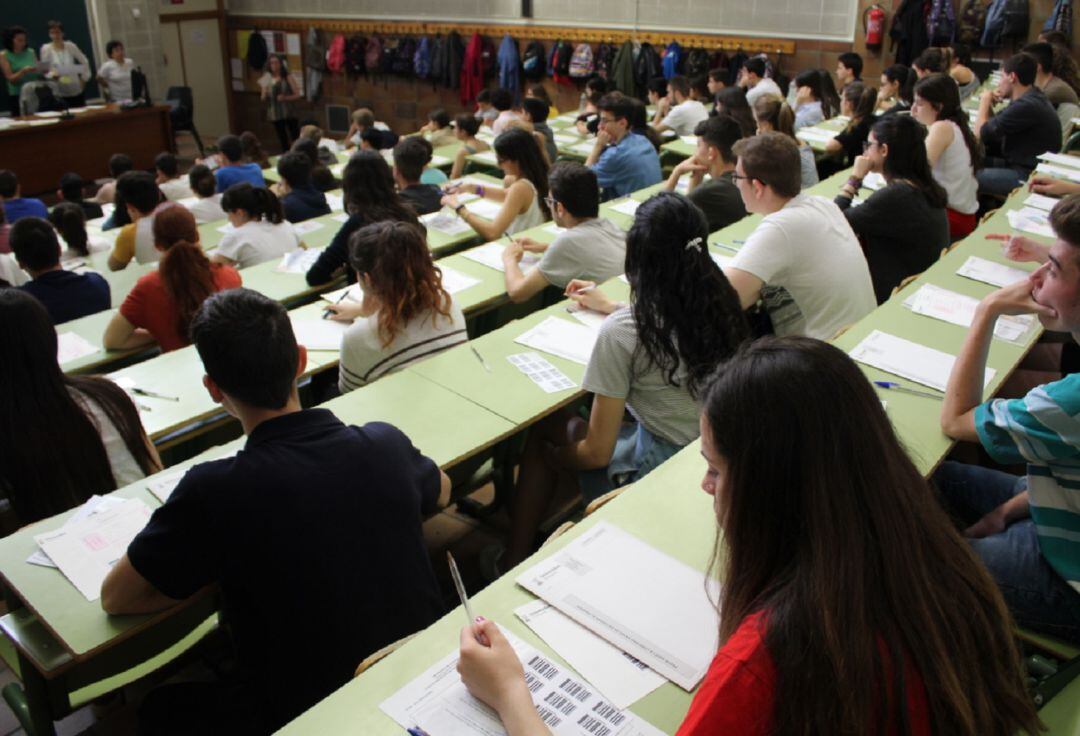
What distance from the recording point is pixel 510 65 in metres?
11.0

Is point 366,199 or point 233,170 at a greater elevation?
point 366,199

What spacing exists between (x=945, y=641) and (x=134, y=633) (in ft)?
5.13

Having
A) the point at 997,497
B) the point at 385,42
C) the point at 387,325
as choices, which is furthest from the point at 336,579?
the point at 385,42

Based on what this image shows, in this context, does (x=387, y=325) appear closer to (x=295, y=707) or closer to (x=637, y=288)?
(x=637, y=288)

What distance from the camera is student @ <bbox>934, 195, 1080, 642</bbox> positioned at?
1.75 m

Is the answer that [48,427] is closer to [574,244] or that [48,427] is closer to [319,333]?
[319,333]

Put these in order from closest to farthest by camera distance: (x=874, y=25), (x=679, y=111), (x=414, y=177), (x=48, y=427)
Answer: (x=48, y=427)
(x=414, y=177)
(x=679, y=111)
(x=874, y=25)

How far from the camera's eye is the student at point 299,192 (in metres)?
5.43

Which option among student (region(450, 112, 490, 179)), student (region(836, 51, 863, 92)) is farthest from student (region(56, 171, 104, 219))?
student (region(836, 51, 863, 92))

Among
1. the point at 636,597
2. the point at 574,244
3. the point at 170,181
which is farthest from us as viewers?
the point at 170,181

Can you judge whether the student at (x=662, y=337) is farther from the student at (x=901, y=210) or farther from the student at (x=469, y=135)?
the student at (x=469, y=135)

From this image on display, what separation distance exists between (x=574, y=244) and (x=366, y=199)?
119 cm

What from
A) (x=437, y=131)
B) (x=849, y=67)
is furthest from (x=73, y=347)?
(x=849, y=67)

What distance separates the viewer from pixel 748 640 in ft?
3.54
